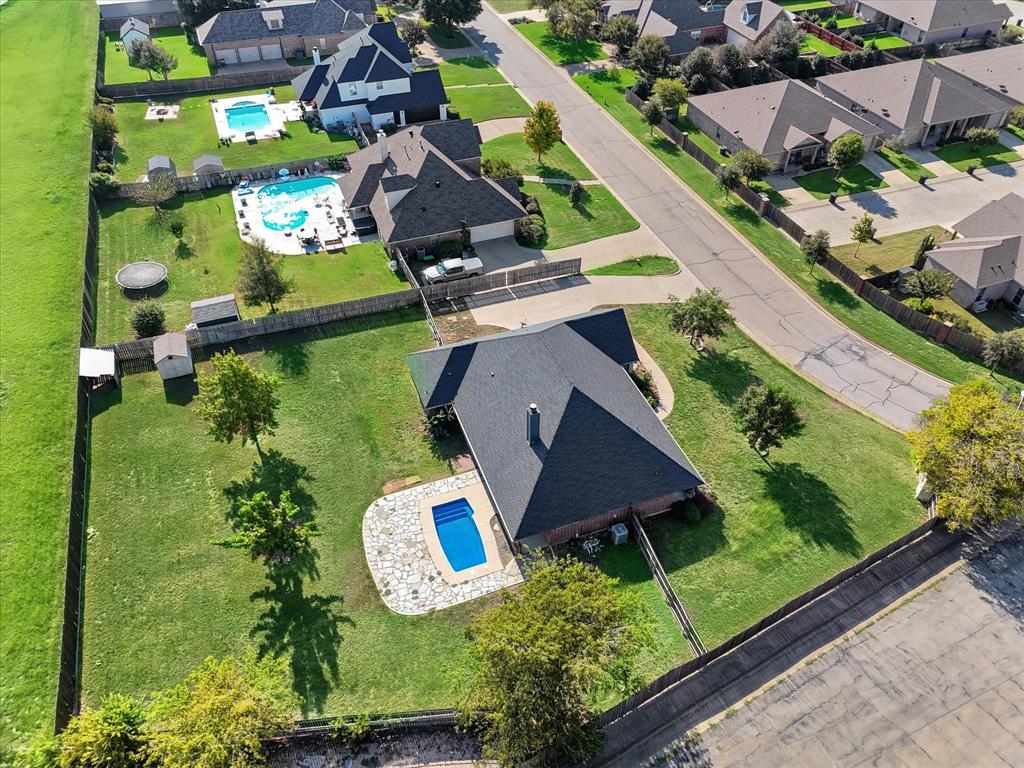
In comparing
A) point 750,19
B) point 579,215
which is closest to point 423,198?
point 579,215

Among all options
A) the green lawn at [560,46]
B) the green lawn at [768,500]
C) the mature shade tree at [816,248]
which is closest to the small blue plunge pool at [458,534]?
the green lawn at [768,500]

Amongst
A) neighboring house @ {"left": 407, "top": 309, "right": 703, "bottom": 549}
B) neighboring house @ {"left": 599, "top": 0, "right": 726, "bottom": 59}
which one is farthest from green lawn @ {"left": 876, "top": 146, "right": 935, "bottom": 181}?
neighboring house @ {"left": 407, "top": 309, "right": 703, "bottom": 549}

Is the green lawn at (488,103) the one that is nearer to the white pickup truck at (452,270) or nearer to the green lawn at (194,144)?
the green lawn at (194,144)

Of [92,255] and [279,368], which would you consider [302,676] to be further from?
[92,255]

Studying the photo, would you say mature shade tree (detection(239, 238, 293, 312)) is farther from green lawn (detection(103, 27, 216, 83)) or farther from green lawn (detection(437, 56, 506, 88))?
green lawn (detection(103, 27, 216, 83))

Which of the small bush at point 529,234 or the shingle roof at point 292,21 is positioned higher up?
the shingle roof at point 292,21

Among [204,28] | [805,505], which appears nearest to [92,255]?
[204,28]
